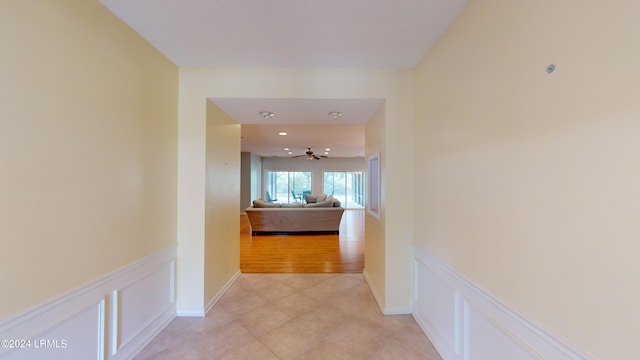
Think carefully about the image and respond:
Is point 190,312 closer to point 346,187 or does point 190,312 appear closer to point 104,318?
point 104,318

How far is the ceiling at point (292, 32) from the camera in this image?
1671 mm

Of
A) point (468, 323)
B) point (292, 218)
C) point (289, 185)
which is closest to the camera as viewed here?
point (468, 323)

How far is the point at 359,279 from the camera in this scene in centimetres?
359

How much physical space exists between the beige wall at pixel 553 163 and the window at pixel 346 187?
34.1 feet

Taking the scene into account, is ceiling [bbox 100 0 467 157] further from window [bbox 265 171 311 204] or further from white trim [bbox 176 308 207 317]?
window [bbox 265 171 311 204]

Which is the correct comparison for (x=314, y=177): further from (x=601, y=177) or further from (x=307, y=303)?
(x=601, y=177)

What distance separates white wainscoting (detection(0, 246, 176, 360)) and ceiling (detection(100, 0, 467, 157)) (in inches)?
70.2

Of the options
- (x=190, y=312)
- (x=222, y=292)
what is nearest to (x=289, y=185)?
(x=222, y=292)

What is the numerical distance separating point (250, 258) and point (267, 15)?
389cm

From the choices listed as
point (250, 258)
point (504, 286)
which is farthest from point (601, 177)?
point (250, 258)

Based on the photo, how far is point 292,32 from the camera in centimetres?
196

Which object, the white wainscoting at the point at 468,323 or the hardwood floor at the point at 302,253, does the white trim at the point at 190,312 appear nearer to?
the hardwood floor at the point at 302,253

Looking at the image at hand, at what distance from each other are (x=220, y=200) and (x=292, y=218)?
3650 millimetres

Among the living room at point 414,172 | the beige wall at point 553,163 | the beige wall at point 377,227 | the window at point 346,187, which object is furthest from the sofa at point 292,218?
the window at point 346,187
